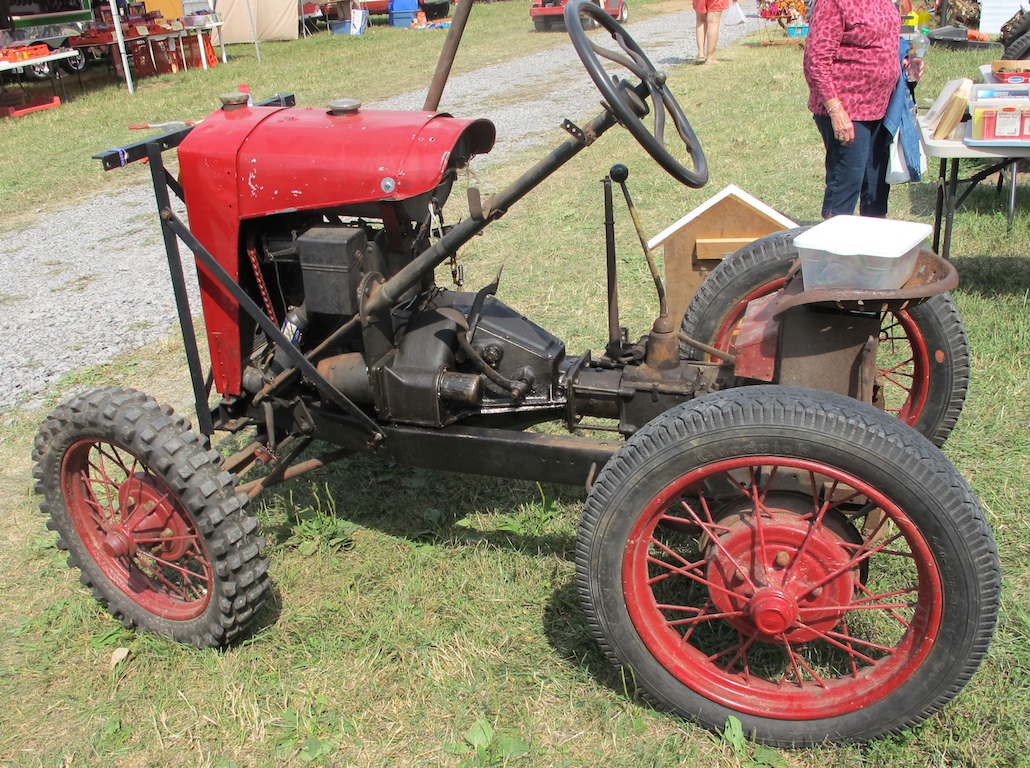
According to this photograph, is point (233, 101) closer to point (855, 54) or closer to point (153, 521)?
point (153, 521)

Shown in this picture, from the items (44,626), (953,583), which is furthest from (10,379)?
(953,583)

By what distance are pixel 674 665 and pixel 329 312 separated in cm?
134

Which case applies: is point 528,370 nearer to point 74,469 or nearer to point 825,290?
point 825,290

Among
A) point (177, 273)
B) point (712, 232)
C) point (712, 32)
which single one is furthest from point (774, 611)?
point (712, 32)

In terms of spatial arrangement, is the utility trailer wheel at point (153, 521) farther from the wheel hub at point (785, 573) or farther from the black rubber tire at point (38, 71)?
the black rubber tire at point (38, 71)

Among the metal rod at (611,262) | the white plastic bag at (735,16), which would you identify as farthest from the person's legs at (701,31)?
the metal rod at (611,262)

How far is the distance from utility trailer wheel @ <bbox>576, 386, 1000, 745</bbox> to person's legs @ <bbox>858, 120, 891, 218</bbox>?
285 centimetres

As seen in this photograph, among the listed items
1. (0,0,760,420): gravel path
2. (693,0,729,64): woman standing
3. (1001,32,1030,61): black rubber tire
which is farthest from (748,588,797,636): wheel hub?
Answer: (693,0,729,64): woman standing

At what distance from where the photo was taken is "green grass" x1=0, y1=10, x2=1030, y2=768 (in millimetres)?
2260

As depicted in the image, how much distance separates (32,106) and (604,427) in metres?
12.2

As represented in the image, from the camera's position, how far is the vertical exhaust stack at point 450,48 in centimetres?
259

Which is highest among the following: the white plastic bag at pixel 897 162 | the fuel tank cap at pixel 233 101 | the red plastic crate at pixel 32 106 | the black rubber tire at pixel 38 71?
the black rubber tire at pixel 38 71

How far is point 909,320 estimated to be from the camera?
2.76 metres

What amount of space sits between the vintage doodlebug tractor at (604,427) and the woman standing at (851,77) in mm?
1869
